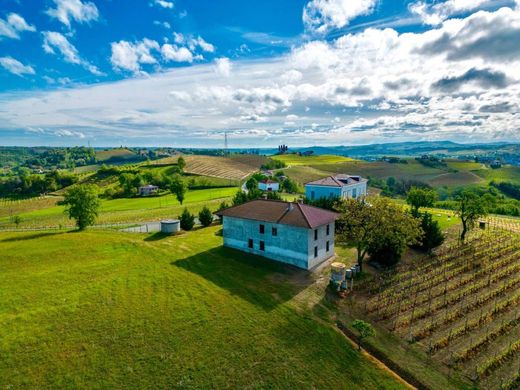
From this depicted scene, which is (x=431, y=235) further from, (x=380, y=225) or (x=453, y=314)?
(x=453, y=314)

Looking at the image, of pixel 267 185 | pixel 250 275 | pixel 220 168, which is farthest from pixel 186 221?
pixel 220 168

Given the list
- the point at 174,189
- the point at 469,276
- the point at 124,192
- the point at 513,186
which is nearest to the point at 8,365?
the point at 469,276

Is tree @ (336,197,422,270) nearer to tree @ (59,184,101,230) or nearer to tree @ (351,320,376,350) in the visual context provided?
tree @ (351,320,376,350)

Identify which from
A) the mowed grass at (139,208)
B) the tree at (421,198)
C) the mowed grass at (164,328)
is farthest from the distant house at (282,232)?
the mowed grass at (139,208)

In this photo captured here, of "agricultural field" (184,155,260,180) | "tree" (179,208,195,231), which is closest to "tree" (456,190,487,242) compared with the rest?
"tree" (179,208,195,231)

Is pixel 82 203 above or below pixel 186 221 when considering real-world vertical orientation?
above

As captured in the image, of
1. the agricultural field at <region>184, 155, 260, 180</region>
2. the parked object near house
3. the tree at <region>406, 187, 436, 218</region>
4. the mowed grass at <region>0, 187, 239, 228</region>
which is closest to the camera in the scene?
the parked object near house

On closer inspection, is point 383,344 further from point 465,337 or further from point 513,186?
point 513,186
